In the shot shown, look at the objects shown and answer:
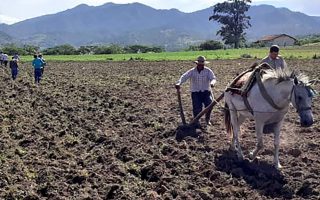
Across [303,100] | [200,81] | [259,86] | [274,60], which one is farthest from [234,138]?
[200,81]

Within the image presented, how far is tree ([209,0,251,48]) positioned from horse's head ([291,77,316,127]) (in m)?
77.2

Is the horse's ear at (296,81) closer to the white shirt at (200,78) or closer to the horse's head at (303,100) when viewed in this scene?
the horse's head at (303,100)

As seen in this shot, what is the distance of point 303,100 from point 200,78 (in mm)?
3964

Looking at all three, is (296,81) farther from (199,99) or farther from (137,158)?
(199,99)

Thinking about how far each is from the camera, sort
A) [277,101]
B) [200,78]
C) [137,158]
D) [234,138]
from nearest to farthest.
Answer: [277,101] < [137,158] < [234,138] < [200,78]

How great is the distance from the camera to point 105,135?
10.8 meters

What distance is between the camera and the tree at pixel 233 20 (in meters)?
84.4

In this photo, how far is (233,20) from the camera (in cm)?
8569

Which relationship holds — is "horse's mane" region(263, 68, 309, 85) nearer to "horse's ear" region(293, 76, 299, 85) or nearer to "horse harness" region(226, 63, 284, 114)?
"horse's ear" region(293, 76, 299, 85)

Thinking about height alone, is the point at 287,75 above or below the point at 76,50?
above

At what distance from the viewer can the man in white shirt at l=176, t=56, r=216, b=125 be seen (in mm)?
11216

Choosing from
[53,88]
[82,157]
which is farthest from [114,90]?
[82,157]

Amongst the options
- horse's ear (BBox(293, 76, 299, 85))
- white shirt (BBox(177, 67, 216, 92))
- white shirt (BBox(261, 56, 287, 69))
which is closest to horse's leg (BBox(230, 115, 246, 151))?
white shirt (BBox(261, 56, 287, 69))

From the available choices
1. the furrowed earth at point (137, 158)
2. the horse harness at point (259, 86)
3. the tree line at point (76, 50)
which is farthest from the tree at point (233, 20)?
the horse harness at point (259, 86)
